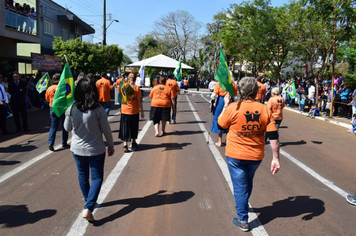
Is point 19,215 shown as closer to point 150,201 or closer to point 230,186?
point 150,201

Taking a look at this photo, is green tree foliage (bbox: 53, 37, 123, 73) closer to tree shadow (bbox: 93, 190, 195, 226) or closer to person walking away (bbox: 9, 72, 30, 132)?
person walking away (bbox: 9, 72, 30, 132)

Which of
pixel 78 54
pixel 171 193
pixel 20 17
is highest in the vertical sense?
pixel 20 17

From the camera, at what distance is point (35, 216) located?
166 inches

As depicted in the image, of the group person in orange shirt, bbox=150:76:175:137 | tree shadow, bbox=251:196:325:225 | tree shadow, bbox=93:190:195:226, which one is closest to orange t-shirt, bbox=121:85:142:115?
person in orange shirt, bbox=150:76:175:137

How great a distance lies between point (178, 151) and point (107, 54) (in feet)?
78.0

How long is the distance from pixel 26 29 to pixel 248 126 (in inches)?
739

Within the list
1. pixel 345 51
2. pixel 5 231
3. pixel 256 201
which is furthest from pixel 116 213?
pixel 345 51

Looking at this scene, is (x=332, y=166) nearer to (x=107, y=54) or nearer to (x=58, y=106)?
(x=58, y=106)

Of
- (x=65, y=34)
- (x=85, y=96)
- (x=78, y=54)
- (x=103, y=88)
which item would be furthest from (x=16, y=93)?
(x=65, y=34)

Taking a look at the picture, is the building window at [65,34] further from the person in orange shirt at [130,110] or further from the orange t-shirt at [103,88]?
the person in orange shirt at [130,110]

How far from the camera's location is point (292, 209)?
15.2 ft

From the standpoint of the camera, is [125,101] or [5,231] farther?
[125,101]

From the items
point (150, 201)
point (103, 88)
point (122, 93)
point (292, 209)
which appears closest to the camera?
point (292, 209)

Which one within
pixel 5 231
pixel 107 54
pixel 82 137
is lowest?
pixel 5 231
